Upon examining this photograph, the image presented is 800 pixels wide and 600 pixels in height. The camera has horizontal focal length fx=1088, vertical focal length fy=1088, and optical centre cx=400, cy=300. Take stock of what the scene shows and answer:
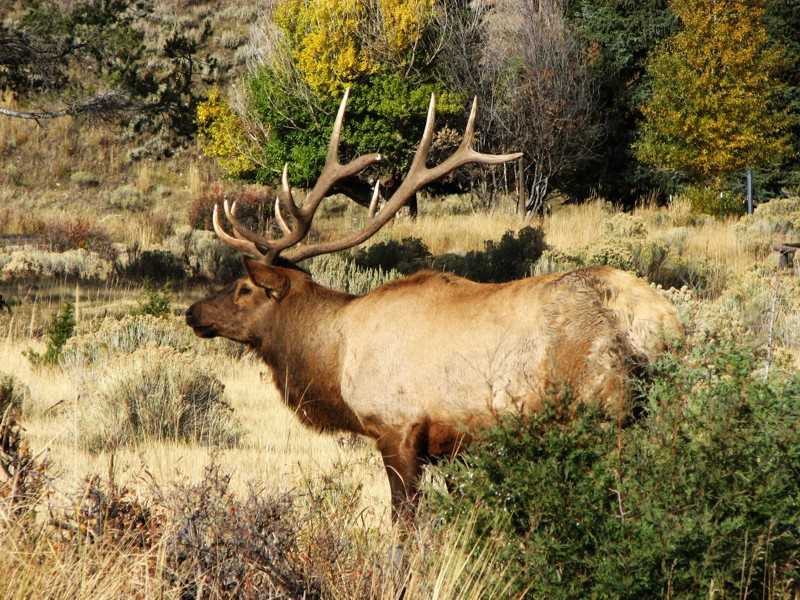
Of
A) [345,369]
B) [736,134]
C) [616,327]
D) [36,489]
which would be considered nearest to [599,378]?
[616,327]

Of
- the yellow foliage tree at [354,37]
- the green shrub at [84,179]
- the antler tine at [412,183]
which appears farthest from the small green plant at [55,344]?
the green shrub at [84,179]

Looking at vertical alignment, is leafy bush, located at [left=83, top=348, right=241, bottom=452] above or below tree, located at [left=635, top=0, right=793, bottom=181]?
below

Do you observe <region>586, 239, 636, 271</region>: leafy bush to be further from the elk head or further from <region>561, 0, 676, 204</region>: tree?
<region>561, 0, 676, 204</region>: tree

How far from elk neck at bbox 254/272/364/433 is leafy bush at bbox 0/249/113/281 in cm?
1356

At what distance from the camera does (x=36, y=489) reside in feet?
14.7

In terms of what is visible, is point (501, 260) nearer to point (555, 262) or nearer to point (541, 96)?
point (555, 262)

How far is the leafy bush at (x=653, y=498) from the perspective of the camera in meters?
3.81

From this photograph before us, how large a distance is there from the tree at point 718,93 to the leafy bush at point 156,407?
23.9 metres

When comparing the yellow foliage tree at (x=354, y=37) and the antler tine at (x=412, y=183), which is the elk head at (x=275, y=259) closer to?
the antler tine at (x=412, y=183)

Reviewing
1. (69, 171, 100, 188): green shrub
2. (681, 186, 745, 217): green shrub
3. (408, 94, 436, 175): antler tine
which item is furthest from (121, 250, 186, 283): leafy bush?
(69, 171, 100, 188): green shrub

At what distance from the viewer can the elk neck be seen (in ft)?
20.6

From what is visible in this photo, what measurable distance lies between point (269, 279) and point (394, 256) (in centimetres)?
1200

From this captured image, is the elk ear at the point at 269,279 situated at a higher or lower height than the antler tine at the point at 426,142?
lower

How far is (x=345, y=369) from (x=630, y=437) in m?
2.13
